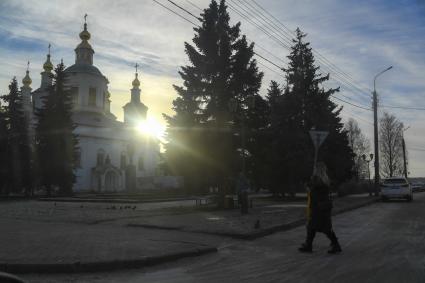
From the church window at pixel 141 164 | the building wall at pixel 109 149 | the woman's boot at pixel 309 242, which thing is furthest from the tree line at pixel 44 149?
the woman's boot at pixel 309 242

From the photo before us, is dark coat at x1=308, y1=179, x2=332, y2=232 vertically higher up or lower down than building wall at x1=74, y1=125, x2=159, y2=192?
lower down

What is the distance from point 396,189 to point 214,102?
634 inches

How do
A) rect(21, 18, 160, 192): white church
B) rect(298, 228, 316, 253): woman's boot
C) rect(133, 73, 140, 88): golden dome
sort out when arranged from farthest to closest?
1. rect(133, 73, 140, 88): golden dome
2. rect(21, 18, 160, 192): white church
3. rect(298, 228, 316, 253): woman's boot

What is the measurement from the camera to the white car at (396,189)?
1264 inches

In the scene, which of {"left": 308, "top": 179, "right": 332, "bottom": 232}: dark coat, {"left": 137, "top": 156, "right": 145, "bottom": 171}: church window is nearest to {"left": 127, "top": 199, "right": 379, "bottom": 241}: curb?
{"left": 308, "top": 179, "right": 332, "bottom": 232}: dark coat

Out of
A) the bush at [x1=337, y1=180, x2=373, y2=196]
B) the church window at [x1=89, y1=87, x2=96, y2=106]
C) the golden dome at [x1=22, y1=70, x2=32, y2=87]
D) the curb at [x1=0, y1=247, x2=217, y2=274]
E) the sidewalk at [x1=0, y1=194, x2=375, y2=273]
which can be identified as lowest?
the curb at [x1=0, y1=247, x2=217, y2=274]

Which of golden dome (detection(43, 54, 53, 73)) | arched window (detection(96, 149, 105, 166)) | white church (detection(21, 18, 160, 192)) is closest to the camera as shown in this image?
Answer: white church (detection(21, 18, 160, 192))

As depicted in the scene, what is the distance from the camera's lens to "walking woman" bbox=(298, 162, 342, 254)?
31.7 ft

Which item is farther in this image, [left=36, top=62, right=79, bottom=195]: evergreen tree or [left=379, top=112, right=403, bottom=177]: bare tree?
[left=379, top=112, right=403, bottom=177]: bare tree

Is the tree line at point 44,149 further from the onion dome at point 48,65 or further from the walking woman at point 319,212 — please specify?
the walking woman at point 319,212

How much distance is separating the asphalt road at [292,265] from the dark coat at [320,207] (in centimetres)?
59

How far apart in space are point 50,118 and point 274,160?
76.5 ft

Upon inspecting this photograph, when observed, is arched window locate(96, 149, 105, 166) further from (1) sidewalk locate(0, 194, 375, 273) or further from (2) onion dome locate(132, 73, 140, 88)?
(1) sidewalk locate(0, 194, 375, 273)

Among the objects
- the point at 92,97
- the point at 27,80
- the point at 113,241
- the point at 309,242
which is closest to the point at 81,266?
the point at 113,241
